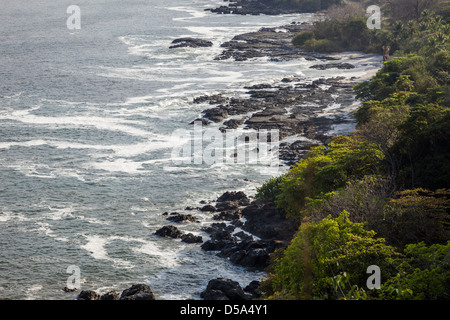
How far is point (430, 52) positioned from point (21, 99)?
60775 millimetres

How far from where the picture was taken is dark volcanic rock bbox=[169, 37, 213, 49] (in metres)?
125

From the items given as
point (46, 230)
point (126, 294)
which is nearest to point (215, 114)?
point (46, 230)

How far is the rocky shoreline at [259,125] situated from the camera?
3909 cm

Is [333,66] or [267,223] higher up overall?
[333,66]

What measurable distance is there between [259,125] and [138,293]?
40269mm

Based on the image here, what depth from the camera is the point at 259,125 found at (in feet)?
233

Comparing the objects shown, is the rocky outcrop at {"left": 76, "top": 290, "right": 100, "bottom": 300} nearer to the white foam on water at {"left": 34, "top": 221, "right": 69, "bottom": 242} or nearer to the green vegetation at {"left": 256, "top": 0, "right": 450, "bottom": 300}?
the white foam on water at {"left": 34, "top": 221, "right": 69, "bottom": 242}

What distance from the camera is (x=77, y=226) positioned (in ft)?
147

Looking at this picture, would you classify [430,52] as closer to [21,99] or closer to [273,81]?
[273,81]

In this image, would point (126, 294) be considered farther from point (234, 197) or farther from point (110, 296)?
point (234, 197)

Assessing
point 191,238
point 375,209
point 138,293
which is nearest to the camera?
point 375,209

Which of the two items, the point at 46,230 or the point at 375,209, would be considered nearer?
the point at 375,209

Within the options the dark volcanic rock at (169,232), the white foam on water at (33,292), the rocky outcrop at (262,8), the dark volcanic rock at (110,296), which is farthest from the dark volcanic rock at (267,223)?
the rocky outcrop at (262,8)

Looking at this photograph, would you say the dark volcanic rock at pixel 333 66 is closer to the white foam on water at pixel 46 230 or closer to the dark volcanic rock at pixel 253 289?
the white foam on water at pixel 46 230
